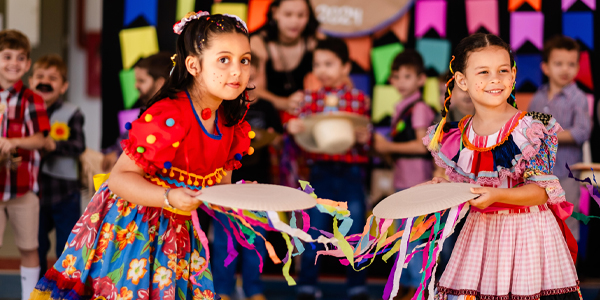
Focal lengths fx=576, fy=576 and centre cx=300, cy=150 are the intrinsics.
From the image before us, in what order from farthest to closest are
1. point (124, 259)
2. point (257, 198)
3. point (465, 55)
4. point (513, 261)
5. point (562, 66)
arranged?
1. point (562, 66)
2. point (465, 55)
3. point (513, 261)
4. point (124, 259)
5. point (257, 198)

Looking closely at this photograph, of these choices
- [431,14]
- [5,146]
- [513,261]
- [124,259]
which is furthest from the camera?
[431,14]

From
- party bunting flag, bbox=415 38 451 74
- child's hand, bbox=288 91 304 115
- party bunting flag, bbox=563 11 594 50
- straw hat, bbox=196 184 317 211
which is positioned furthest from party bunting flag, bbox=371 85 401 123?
straw hat, bbox=196 184 317 211

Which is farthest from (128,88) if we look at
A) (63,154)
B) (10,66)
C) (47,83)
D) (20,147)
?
(20,147)

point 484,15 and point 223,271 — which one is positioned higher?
point 484,15

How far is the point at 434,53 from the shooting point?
4.19 meters

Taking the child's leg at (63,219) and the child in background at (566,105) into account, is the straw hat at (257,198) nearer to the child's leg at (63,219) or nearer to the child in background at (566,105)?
the child's leg at (63,219)

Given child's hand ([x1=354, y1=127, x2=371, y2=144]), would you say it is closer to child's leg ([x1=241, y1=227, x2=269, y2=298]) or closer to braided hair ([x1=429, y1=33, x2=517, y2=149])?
child's leg ([x1=241, y1=227, x2=269, y2=298])

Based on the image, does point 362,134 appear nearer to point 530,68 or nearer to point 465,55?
point 530,68

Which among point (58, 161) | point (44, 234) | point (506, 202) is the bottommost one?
point (44, 234)

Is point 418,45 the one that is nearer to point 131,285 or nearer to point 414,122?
point 414,122

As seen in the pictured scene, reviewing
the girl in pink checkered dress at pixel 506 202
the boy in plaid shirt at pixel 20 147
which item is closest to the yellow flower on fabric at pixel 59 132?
the boy in plaid shirt at pixel 20 147

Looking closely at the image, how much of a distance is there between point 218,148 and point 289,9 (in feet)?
8.29

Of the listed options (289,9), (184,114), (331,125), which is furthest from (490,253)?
(289,9)

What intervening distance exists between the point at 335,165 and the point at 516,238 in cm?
189
